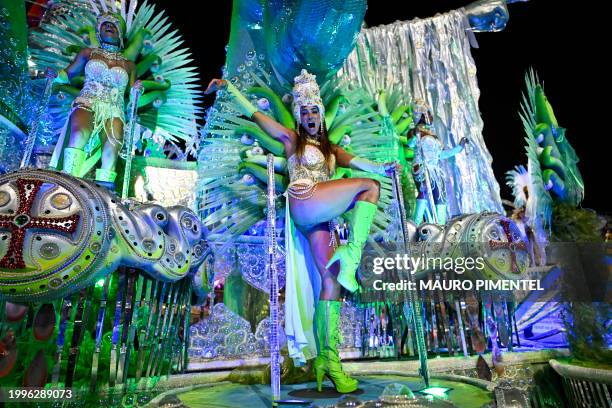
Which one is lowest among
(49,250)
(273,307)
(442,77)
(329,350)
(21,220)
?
(329,350)

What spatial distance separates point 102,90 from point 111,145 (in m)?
0.51

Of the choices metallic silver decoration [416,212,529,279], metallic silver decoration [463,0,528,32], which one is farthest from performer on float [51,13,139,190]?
Answer: metallic silver decoration [463,0,528,32]

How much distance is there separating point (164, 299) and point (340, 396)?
1094 millimetres

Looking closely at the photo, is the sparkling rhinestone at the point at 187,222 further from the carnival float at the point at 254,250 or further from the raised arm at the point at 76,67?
the raised arm at the point at 76,67

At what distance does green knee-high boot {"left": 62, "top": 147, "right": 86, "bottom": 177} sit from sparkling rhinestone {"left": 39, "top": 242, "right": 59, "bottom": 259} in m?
1.69

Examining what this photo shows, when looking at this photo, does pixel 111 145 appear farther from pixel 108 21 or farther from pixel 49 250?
pixel 49 250

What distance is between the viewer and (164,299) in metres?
2.20

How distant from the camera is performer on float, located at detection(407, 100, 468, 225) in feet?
18.7

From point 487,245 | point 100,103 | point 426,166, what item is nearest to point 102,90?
point 100,103

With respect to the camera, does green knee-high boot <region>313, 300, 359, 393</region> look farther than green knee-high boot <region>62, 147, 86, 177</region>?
No

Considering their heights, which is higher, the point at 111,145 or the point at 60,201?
the point at 111,145

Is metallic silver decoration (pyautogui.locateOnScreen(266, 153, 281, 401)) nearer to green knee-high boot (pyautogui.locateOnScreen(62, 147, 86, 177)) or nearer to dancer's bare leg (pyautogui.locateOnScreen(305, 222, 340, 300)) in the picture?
dancer's bare leg (pyautogui.locateOnScreen(305, 222, 340, 300))

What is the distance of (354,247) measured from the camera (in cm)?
220

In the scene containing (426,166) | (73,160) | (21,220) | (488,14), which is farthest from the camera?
(488,14)
